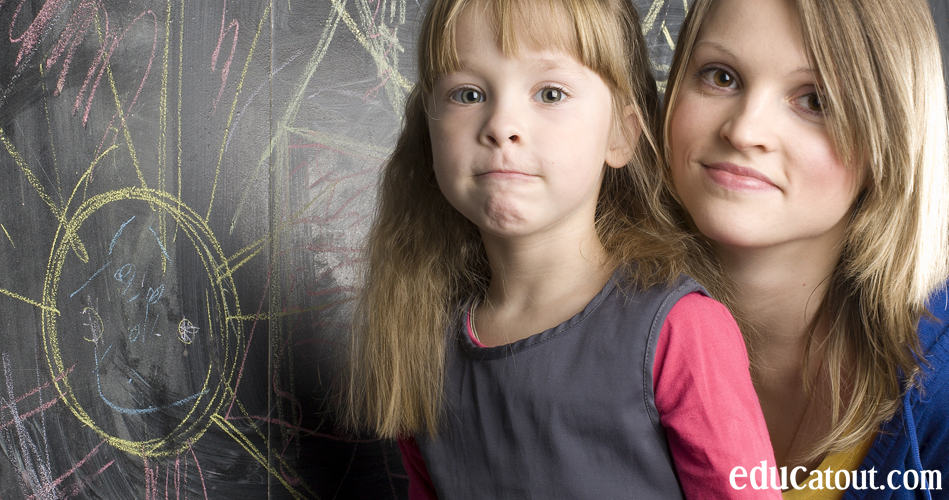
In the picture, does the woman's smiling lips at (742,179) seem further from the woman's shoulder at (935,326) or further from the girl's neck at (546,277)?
the woman's shoulder at (935,326)

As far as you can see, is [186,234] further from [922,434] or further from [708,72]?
[922,434]

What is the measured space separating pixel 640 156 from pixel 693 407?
0.35 meters

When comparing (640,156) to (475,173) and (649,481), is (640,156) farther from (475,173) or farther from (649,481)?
(649,481)

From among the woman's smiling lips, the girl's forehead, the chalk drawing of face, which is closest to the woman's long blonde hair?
the girl's forehead

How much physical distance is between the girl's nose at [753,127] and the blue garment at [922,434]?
1.10ft

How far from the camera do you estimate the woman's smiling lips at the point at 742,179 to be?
2.60 feet

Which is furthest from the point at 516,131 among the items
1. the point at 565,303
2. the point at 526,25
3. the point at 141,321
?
the point at 141,321

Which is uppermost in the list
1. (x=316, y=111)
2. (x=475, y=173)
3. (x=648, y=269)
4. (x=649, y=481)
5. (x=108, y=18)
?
(x=108, y=18)

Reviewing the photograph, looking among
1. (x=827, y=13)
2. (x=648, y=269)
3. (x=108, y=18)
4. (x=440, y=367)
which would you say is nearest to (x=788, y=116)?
(x=827, y=13)

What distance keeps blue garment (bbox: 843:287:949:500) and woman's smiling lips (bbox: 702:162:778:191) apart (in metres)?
0.29

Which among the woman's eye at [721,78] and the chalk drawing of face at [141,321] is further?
the chalk drawing of face at [141,321]

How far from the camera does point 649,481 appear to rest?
758 millimetres

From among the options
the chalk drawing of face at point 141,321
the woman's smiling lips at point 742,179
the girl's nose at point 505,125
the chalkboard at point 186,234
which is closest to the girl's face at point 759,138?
the woman's smiling lips at point 742,179

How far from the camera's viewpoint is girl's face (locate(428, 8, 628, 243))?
0.75 m
